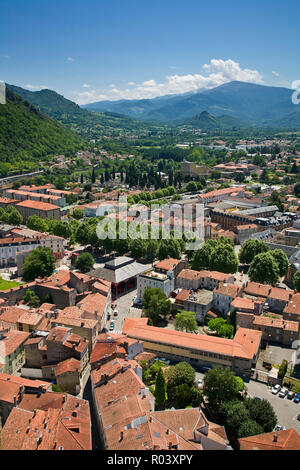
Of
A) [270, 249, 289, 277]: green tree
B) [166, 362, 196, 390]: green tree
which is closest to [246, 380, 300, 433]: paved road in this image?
[166, 362, 196, 390]: green tree

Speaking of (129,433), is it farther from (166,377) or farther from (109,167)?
(109,167)

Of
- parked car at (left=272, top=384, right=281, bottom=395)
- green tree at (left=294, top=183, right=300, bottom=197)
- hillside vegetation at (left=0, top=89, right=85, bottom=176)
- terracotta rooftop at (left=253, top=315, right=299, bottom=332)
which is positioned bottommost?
parked car at (left=272, top=384, right=281, bottom=395)

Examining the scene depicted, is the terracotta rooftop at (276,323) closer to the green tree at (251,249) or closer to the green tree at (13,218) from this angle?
the green tree at (251,249)

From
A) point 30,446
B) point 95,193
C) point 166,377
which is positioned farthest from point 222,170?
point 30,446

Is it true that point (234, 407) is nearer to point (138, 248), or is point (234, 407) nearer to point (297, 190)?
point (138, 248)

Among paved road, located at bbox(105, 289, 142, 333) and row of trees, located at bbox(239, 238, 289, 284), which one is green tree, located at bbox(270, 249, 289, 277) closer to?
row of trees, located at bbox(239, 238, 289, 284)

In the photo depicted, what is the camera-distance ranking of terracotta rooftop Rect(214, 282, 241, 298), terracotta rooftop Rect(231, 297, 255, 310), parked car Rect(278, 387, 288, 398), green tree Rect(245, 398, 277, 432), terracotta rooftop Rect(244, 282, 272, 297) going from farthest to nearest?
terracotta rooftop Rect(244, 282, 272, 297)
terracotta rooftop Rect(214, 282, 241, 298)
terracotta rooftop Rect(231, 297, 255, 310)
parked car Rect(278, 387, 288, 398)
green tree Rect(245, 398, 277, 432)

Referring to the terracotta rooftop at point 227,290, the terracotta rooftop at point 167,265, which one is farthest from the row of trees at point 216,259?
the terracotta rooftop at point 227,290
